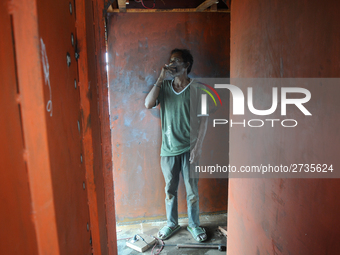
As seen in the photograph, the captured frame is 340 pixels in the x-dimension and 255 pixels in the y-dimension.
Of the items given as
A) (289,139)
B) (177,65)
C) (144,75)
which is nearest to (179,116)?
(177,65)

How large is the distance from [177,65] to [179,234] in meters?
2.04

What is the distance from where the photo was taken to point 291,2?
0.92m

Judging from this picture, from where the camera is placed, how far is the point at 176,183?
8.95ft

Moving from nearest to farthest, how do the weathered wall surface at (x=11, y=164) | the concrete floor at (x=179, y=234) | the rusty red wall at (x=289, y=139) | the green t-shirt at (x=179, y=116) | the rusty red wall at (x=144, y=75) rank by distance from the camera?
the weathered wall surface at (x=11, y=164) < the rusty red wall at (x=289, y=139) < the concrete floor at (x=179, y=234) < the green t-shirt at (x=179, y=116) < the rusty red wall at (x=144, y=75)

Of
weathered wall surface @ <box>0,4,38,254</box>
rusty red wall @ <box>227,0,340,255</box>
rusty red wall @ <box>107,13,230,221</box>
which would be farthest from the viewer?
rusty red wall @ <box>107,13,230,221</box>

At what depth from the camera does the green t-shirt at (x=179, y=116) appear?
262 centimetres

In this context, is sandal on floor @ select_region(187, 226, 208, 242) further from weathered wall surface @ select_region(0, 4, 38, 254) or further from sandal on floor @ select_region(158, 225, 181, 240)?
weathered wall surface @ select_region(0, 4, 38, 254)

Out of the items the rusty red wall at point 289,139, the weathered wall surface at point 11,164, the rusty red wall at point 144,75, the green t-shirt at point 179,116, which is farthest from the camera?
the rusty red wall at point 144,75

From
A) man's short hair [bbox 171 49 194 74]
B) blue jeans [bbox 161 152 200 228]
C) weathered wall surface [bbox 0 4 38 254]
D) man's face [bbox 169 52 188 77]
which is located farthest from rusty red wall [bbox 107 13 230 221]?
weathered wall surface [bbox 0 4 38 254]

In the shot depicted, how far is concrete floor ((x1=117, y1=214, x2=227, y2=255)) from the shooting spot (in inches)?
96.6

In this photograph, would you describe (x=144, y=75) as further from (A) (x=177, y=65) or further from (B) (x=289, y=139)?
(B) (x=289, y=139)

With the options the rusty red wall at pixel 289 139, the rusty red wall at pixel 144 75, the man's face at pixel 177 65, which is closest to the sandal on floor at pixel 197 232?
the rusty red wall at pixel 144 75

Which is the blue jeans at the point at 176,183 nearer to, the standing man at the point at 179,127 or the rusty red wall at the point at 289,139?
the standing man at the point at 179,127

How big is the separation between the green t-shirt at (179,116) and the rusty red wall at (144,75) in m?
0.28
